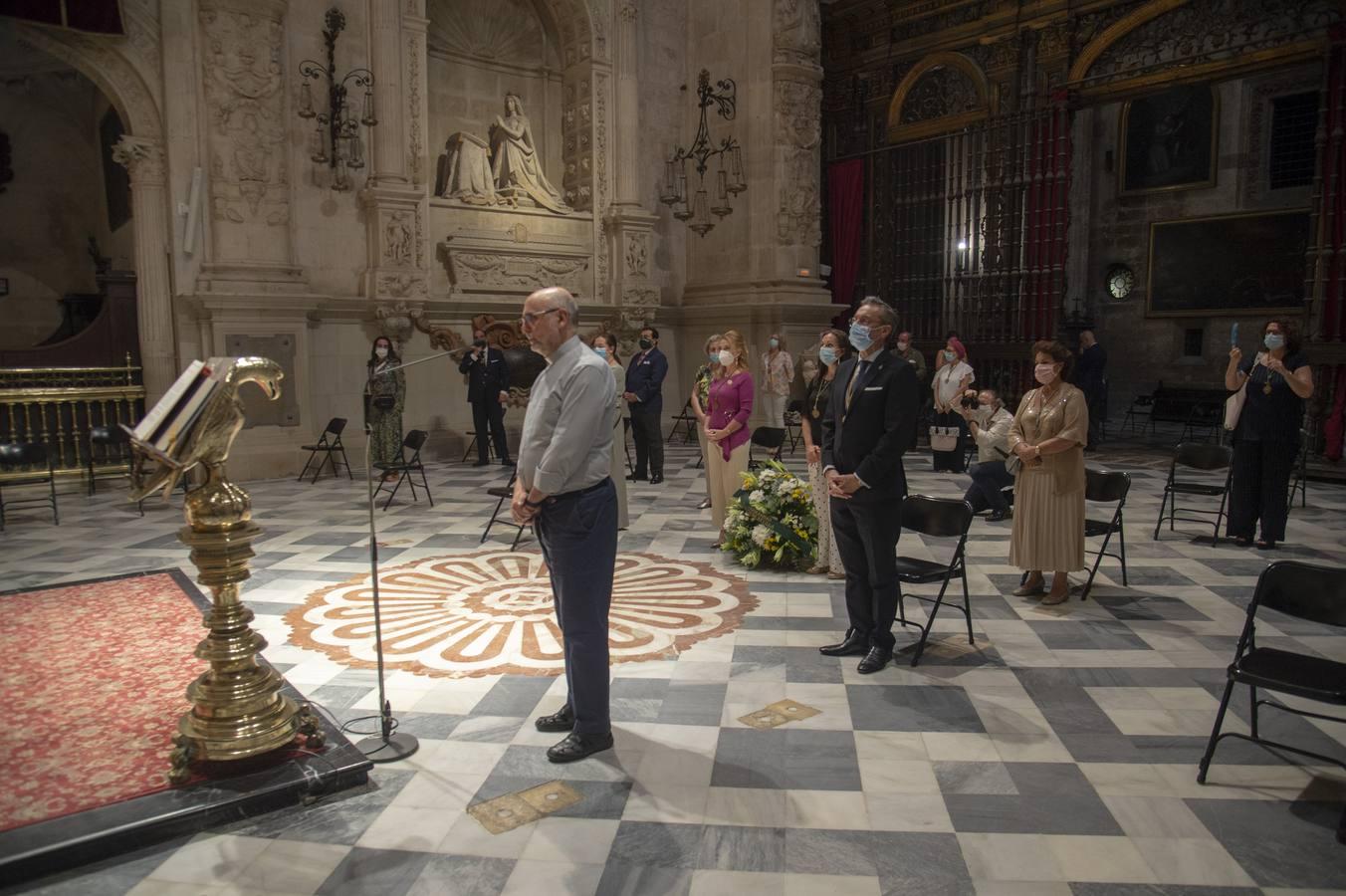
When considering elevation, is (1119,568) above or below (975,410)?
below

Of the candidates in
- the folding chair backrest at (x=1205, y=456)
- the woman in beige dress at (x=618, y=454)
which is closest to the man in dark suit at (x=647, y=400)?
the woman in beige dress at (x=618, y=454)

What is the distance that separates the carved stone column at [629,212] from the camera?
13.5 meters

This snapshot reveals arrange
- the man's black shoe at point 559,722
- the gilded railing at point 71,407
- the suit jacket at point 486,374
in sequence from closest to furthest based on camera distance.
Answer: the man's black shoe at point 559,722 < the gilded railing at point 71,407 < the suit jacket at point 486,374

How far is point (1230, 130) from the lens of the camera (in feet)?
49.8

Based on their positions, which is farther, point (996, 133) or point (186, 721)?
point (996, 133)

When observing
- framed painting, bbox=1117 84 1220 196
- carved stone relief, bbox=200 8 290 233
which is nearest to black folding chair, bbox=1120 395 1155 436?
framed painting, bbox=1117 84 1220 196

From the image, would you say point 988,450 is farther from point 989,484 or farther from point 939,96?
point 939,96

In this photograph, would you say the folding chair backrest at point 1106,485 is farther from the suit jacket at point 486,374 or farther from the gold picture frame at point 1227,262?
the gold picture frame at point 1227,262

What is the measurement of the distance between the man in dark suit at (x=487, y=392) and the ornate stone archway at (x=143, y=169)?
337 cm

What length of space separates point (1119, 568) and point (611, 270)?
9001mm

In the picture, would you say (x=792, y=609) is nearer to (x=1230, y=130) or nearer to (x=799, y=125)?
(x=799, y=125)

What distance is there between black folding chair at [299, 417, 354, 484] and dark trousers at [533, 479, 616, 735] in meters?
6.99

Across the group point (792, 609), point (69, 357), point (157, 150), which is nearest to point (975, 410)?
point (792, 609)

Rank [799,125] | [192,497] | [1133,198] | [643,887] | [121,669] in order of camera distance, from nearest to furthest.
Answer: [643,887]
[192,497]
[121,669]
[799,125]
[1133,198]
